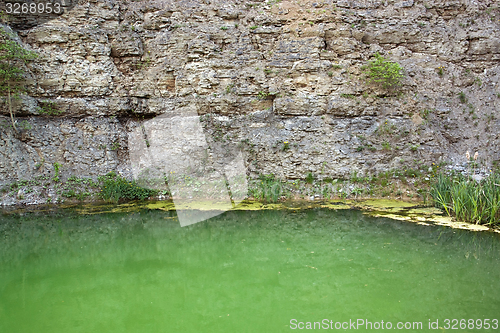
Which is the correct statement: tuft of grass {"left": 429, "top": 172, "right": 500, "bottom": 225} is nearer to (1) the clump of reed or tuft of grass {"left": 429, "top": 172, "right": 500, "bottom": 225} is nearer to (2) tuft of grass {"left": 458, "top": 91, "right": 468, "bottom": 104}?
(1) the clump of reed

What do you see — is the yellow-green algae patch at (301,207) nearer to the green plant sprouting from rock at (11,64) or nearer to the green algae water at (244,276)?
the green algae water at (244,276)

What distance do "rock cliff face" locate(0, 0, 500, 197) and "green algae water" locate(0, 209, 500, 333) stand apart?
2.60 metres

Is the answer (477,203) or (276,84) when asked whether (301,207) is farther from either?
(276,84)

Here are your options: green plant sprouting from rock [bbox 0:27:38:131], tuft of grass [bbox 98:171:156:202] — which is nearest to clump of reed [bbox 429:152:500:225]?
tuft of grass [bbox 98:171:156:202]

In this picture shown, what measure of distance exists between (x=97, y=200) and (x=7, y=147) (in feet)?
7.82

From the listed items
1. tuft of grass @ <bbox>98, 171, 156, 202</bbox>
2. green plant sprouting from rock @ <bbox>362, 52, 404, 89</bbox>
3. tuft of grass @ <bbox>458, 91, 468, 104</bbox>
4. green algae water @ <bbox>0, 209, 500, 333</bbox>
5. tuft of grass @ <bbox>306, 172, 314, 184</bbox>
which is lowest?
tuft of grass @ <bbox>98, 171, 156, 202</bbox>

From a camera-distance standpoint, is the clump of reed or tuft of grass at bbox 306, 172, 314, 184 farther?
tuft of grass at bbox 306, 172, 314, 184

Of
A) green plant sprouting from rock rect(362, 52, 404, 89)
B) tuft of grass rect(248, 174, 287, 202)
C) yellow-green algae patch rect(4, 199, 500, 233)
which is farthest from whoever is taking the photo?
green plant sprouting from rock rect(362, 52, 404, 89)

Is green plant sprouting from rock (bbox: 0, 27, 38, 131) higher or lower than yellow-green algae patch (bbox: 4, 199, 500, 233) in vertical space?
higher

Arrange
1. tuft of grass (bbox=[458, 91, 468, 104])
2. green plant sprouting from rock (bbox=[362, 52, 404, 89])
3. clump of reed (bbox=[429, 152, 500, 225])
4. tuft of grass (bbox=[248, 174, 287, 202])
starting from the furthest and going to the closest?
tuft of grass (bbox=[458, 91, 468, 104])
green plant sprouting from rock (bbox=[362, 52, 404, 89])
tuft of grass (bbox=[248, 174, 287, 202])
clump of reed (bbox=[429, 152, 500, 225])

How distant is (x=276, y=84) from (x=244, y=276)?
5.53 meters

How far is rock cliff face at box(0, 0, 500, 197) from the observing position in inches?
305

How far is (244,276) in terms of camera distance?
3652mm

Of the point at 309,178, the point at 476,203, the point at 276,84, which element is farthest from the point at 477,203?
the point at 276,84
